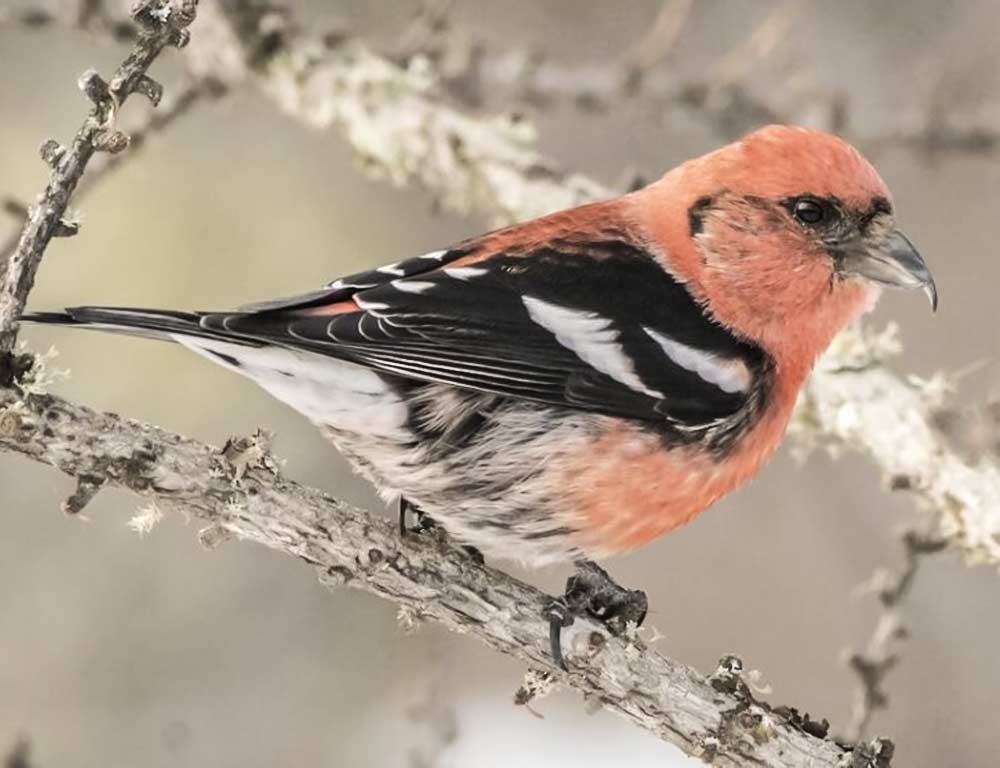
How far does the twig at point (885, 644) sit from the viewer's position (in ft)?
11.0

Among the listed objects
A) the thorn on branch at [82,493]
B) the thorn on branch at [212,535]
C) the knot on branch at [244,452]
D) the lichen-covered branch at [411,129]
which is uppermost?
the lichen-covered branch at [411,129]

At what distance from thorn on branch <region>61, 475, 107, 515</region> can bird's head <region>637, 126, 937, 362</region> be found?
168 cm

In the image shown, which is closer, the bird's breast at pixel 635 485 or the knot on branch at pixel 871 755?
the knot on branch at pixel 871 755

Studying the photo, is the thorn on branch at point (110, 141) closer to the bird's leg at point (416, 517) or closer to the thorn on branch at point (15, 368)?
the thorn on branch at point (15, 368)

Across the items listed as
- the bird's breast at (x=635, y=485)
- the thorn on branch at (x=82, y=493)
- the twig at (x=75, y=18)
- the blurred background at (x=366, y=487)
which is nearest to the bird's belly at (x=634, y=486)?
the bird's breast at (x=635, y=485)

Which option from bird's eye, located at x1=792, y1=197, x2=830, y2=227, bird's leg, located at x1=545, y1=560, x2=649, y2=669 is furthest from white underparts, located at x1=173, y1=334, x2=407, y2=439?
bird's eye, located at x1=792, y1=197, x2=830, y2=227

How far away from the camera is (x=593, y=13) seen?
20.4 ft

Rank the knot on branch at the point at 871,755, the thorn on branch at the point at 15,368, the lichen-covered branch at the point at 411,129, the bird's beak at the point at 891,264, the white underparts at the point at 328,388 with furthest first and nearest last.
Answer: the lichen-covered branch at the point at 411,129, the bird's beak at the point at 891,264, the white underparts at the point at 328,388, the knot on branch at the point at 871,755, the thorn on branch at the point at 15,368

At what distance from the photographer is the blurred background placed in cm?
519

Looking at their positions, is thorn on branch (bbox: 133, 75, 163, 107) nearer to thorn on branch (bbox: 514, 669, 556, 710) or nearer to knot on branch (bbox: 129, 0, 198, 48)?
knot on branch (bbox: 129, 0, 198, 48)

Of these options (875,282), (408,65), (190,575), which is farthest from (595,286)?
(190,575)

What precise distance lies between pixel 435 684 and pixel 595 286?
116 centimetres

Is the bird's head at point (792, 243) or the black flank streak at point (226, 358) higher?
the bird's head at point (792, 243)

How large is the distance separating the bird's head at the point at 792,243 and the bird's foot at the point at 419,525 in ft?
3.08
